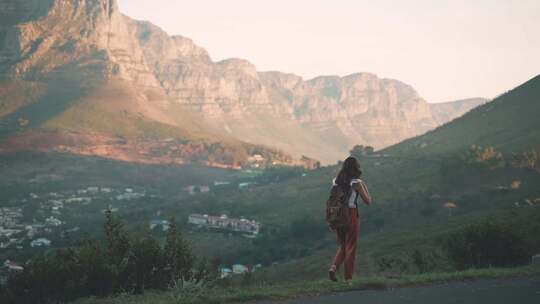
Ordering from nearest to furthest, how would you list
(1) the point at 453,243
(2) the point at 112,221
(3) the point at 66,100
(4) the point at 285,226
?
(2) the point at 112,221
(1) the point at 453,243
(4) the point at 285,226
(3) the point at 66,100

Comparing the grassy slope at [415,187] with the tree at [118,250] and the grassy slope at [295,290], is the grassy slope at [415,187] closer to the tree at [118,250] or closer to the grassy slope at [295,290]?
the tree at [118,250]

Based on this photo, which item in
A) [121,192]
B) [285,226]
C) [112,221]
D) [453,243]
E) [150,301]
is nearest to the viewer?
[150,301]

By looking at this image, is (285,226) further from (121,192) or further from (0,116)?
(0,116)

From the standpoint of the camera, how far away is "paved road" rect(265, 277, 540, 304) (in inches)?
444

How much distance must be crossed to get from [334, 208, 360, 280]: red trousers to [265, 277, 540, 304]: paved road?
3.10 ft

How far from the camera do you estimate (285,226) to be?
274 ft

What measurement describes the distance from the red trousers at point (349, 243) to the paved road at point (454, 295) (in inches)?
37.2

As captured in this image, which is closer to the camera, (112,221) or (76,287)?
(76,287)

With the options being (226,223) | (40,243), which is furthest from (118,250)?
(226,223)

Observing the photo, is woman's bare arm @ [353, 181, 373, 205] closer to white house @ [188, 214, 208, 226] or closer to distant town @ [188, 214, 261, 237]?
distant town @ [188, 214, 261, 237]

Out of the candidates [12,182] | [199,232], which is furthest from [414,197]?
[12,182]

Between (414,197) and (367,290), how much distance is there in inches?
2759

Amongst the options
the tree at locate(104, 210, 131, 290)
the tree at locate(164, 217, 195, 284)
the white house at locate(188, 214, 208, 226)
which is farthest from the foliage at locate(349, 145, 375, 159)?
the tree at locate(104, 210, 131, 290)

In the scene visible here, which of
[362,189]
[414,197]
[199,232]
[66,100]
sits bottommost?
[199,232]
